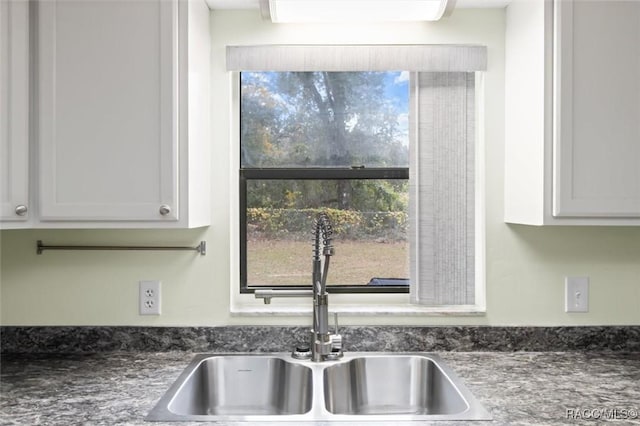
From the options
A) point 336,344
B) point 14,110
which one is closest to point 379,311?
point 336,344

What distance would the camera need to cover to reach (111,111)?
5.47 feet

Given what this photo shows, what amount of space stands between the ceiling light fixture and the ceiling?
12 cm

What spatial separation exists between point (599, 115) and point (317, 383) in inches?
45.6

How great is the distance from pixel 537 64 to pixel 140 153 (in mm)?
1210

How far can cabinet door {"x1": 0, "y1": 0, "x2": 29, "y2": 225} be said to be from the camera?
1.62 m

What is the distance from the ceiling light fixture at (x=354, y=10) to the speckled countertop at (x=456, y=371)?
3.75ft

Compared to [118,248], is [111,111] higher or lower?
higher

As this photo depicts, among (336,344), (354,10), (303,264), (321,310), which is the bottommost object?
(336,344)

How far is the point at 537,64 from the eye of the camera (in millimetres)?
1718

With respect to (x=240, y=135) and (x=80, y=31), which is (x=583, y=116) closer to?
(x=240, y=135)

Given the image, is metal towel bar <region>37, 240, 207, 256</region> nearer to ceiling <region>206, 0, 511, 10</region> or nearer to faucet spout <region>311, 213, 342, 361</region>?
faucet spout <region>311, 213, 342, 361</region>

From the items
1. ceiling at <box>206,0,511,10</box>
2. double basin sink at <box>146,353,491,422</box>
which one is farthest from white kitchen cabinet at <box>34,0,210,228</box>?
double basin sink at <box>146,353,491,422</box>

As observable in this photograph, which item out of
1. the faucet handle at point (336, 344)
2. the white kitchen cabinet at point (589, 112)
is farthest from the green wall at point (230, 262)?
the white kitchen cabinet at point (589, 112)

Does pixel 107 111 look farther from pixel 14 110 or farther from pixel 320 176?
pixel 320 176
